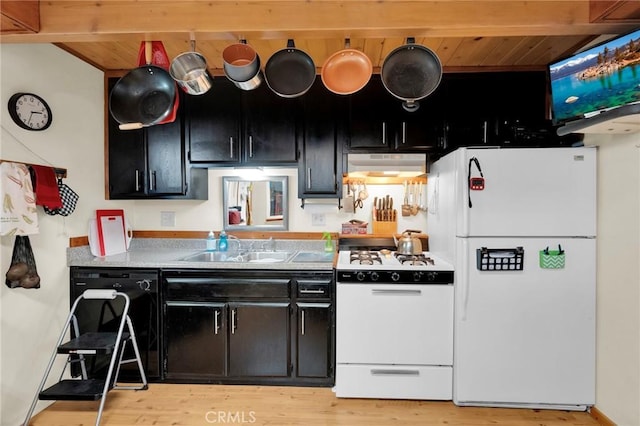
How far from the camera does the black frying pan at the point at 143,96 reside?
6.07ft

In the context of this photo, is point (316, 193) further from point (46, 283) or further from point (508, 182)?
point (46, 283)

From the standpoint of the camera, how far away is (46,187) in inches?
81.1

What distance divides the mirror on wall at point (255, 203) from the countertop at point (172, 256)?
16cm

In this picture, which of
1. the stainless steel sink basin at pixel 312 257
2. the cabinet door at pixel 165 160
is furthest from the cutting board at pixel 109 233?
the stainless steel sink basin at pixel 312 257

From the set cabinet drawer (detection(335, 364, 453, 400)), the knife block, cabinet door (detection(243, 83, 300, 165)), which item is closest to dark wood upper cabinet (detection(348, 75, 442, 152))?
cabinet door (detection(243, 83, 300, 165))

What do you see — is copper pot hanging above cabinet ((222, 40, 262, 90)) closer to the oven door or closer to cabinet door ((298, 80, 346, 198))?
cabinet door ((298, 80, 346, 198))

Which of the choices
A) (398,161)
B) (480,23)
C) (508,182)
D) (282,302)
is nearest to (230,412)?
(282,302)

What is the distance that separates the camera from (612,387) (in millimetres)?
1935

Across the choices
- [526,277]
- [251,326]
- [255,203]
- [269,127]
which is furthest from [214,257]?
[526,277]

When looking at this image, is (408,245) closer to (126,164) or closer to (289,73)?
(289,73)

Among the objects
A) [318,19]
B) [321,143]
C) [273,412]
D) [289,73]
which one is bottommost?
[273,412]

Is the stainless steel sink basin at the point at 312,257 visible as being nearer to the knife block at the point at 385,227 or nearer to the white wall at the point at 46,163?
the knife block at the point at 385,227

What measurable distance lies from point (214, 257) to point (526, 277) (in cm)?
231

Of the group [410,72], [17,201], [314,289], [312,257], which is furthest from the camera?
[312,257]
